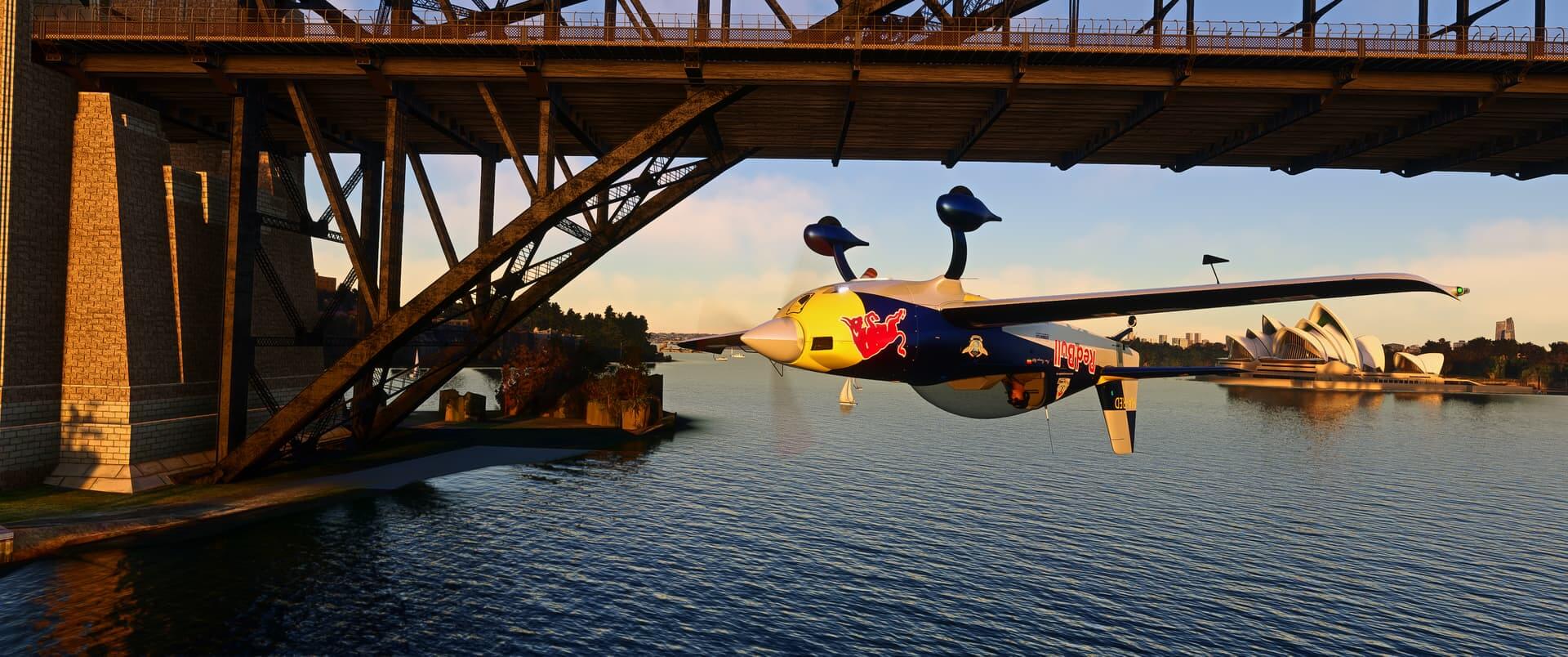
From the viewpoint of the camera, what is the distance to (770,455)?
163 ft

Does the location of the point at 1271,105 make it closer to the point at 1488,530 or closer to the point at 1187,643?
the point at 1187,643

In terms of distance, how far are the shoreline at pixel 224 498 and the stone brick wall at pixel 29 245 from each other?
2263 mm

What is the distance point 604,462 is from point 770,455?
1111cm

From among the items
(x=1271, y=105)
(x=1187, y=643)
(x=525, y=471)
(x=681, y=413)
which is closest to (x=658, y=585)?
(x=1187, y=643)

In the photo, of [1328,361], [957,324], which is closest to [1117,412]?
[957,324]

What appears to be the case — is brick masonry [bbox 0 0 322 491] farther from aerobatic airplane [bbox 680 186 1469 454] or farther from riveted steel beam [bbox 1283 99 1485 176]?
riveted steel beam [bbox 1283 99 1485 176]

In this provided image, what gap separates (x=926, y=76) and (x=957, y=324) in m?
18.1

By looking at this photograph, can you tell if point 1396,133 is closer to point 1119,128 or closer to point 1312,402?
point 1119,128

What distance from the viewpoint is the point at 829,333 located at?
31.9 feet

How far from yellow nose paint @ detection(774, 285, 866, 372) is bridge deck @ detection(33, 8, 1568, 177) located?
17717mm

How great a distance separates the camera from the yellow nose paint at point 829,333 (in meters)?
9.70

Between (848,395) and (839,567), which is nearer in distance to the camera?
(848,395)

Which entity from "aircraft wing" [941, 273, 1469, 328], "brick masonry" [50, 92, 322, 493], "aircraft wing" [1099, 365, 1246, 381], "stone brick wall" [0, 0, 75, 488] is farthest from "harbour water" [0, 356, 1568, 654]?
"stone brick wall" [0, 0, 75, 488]

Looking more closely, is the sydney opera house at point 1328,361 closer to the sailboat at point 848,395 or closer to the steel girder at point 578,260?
the steel girder at point 578,260
